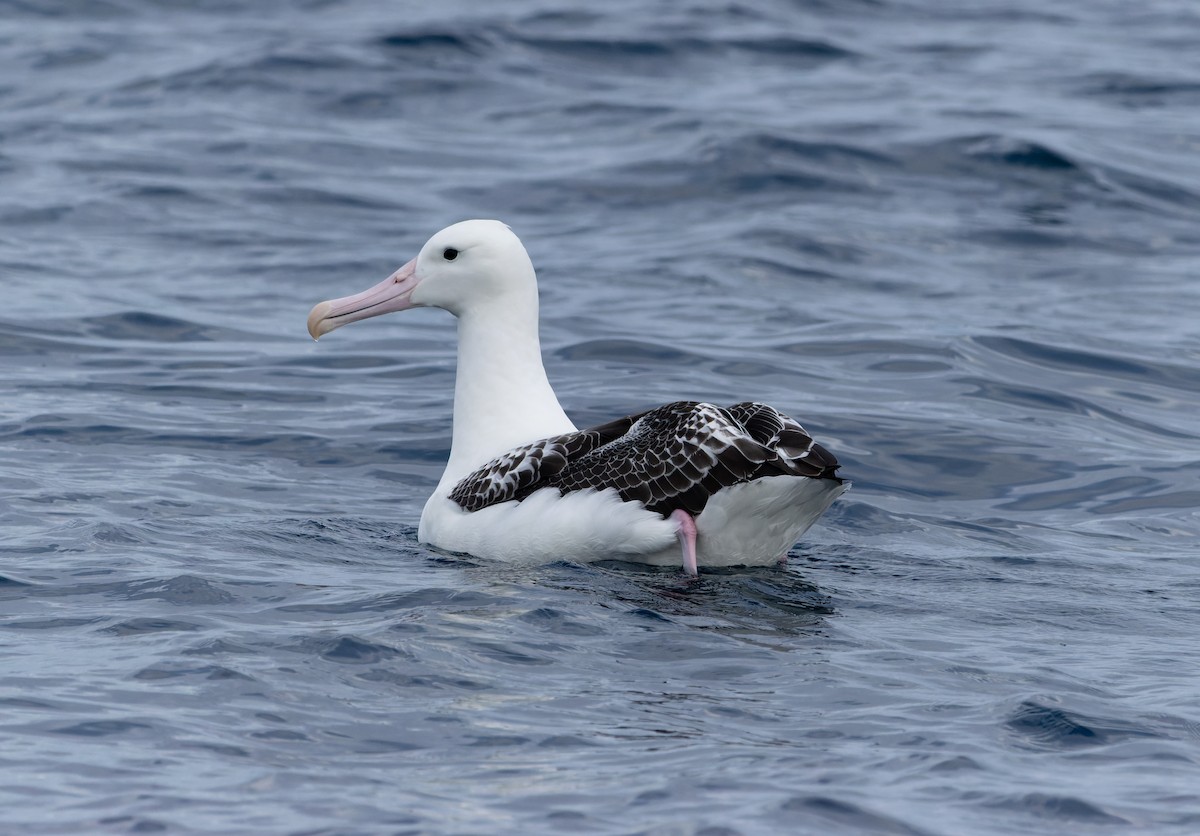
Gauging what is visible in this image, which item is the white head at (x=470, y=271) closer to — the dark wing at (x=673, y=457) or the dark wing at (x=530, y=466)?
the dark wing at (x=530, y=466)

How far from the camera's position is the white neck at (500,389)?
33.5 feet

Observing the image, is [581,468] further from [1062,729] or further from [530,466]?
[1062,729]

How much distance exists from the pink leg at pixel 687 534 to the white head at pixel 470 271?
1986mm

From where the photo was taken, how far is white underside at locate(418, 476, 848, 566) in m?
8.92

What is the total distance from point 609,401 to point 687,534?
4450 mm

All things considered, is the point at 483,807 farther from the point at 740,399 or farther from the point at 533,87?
the point at 533,87

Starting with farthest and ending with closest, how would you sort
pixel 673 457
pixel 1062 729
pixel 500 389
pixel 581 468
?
pixel 500 389, pixel 581 468, pixel 673 457, pixel 1062 729

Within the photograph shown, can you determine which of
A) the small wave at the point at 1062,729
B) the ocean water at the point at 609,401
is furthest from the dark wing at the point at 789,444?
the small wave at the point at 1062,729

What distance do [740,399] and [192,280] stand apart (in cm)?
615

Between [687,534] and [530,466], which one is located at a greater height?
[530,466]

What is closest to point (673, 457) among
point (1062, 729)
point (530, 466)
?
point (530, 466)

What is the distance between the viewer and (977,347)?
1477cm

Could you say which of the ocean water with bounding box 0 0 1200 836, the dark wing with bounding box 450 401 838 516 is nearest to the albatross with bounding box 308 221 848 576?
the dark wing with bounding box 450 401 838 516

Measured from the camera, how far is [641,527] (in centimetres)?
900
